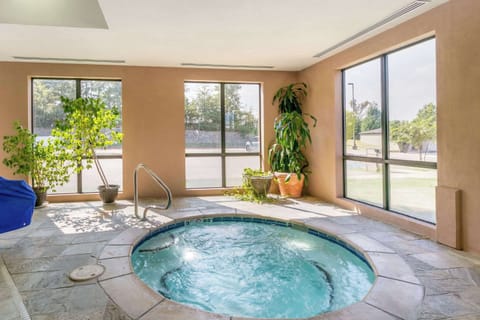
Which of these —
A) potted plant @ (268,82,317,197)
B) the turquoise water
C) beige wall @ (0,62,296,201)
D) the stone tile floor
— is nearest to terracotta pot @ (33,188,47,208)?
the stone tile floor

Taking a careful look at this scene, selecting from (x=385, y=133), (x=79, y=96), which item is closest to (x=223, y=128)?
(x=79, y=96)

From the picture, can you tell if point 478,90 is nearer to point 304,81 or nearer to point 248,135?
point 304,81

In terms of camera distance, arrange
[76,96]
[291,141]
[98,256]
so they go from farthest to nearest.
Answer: [76,96]
[291,141]
[98,256]

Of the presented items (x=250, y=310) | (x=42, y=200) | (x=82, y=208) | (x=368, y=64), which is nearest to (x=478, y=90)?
(x=368, y=64)

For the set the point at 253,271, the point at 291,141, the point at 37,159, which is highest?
the point at 291,141

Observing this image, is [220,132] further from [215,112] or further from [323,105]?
[323,105]

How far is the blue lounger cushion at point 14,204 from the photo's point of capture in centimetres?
308

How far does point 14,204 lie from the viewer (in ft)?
10.3

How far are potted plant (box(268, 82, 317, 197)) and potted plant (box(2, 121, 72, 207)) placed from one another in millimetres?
3969

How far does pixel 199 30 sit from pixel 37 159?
3593 millimetres

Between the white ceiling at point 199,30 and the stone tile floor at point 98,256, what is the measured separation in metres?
2.65

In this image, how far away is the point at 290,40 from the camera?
4.75m

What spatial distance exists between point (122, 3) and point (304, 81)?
416cm

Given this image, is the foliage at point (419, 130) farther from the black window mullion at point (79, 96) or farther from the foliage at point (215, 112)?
the black window mullion at point (79, 96)
